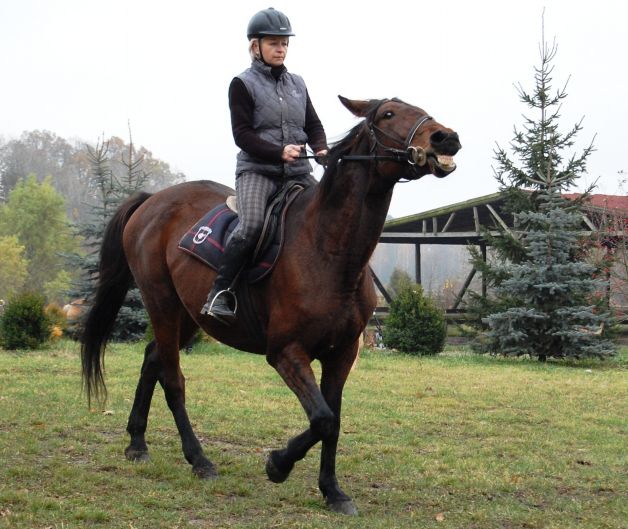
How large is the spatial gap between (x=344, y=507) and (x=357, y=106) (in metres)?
2.66

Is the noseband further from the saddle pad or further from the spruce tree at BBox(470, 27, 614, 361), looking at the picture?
the spruce tree at BBox(470, 27, 614, 361)

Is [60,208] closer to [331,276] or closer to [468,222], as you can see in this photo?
[468,222]

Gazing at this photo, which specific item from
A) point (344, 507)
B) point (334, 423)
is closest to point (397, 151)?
point (334, 423)

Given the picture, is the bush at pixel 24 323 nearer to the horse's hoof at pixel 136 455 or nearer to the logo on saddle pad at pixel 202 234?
the horse's hoof at pixel 136 455

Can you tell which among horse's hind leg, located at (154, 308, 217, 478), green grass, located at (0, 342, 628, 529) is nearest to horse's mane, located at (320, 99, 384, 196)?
green grass, located at (0, 342, 628, 529)

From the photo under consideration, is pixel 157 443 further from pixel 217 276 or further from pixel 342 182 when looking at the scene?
pixel 342 182

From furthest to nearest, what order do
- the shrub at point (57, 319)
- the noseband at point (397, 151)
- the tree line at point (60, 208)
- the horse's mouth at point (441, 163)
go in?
the tree line at point (60, 208) → the shrub at point (57, 319) → the noseband at point (397, 151) → the horse's mouth at point (441, 163)

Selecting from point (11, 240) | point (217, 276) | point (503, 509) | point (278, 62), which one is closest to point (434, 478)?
point (503, 509)

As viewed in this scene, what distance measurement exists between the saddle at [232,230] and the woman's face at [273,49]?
92 cm

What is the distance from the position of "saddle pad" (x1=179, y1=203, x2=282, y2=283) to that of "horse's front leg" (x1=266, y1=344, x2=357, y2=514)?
715 mm

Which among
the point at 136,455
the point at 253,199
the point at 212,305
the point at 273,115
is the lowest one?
the point at 136,455

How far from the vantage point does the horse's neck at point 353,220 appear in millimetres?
5277

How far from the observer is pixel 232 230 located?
6.19 meters

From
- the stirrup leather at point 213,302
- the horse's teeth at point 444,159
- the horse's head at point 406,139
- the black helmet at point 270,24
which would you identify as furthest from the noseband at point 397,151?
the stirrup leather at point 213,302
